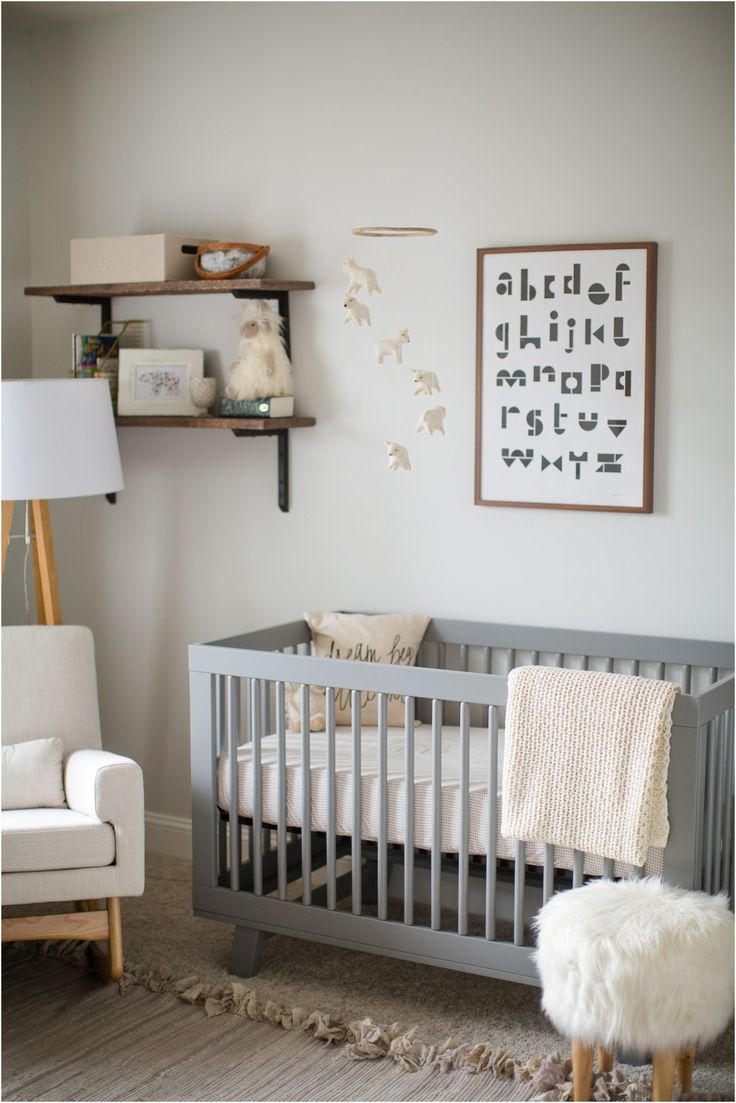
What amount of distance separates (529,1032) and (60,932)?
1.14m

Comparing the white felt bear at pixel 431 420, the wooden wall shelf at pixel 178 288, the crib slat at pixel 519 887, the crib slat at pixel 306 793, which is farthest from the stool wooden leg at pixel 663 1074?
the wooden wall shelf at pixel 178 288

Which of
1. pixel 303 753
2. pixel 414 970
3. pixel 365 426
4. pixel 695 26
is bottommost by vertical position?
pixel 414 970

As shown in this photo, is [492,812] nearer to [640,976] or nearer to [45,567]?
[640,976]

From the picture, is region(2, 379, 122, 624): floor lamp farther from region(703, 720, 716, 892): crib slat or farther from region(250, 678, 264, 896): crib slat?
region(703, 720, 716, 892): crib slat

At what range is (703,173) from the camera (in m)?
3.06

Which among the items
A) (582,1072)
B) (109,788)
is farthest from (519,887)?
(109,788)

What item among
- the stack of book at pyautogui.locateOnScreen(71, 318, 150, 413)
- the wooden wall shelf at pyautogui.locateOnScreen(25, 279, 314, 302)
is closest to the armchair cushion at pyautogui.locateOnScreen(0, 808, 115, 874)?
the stack of book at pyautogui.locateOnScreen(71, 318, 150, 413)

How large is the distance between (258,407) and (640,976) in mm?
1945

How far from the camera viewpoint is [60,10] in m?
3.80

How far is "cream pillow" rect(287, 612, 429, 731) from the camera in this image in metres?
3.42

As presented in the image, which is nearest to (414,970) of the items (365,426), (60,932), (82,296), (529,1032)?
(529,1032)

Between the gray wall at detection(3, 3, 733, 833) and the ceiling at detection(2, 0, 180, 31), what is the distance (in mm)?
42

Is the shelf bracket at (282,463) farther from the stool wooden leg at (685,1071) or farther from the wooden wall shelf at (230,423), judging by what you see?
the stool wooden leg at (685,1071)

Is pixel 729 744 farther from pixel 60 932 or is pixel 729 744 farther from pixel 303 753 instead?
pixel 60 932
